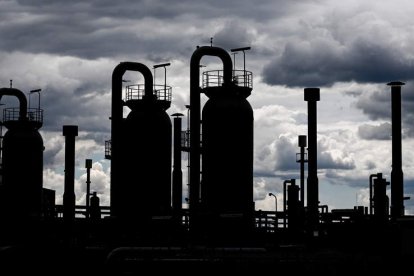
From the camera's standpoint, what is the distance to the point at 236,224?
41.1 meters

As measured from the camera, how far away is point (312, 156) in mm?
40812

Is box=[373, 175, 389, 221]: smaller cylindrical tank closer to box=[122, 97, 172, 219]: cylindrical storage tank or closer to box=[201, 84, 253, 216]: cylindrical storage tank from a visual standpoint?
box=[201, 84, 253, 216]: cylindrical storage tank

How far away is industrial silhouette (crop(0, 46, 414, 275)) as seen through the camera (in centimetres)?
2973

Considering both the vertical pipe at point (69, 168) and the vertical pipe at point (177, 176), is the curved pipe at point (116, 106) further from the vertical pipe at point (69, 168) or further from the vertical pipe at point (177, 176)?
the vertical pipe at point (177, 176)

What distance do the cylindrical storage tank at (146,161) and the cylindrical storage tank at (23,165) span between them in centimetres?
1000

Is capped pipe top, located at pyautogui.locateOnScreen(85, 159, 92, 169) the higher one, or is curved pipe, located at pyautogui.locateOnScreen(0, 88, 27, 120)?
curved pipe, located at pyautogui.locateOnScreen(0, 88, 27, 120)

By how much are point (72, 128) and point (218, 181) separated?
302 inches

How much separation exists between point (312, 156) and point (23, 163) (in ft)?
71.1

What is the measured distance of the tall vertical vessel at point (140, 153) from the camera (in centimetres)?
4641

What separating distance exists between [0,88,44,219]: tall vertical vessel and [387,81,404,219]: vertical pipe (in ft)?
74.7

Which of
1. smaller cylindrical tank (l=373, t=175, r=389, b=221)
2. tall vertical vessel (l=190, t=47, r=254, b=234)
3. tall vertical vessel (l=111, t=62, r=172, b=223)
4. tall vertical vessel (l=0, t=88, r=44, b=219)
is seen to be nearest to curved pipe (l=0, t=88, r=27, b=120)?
tall vertical vessel (l=0, t=88, r=44, b=219)

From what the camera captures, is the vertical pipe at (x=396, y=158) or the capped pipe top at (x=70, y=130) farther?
the capped pipe top at (x=70, y=130)

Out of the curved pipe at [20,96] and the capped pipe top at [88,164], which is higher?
the curved pipe at [20,96]

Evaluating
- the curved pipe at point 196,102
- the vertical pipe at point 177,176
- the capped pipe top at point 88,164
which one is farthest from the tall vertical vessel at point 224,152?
the capped pipe top at point 88,164
